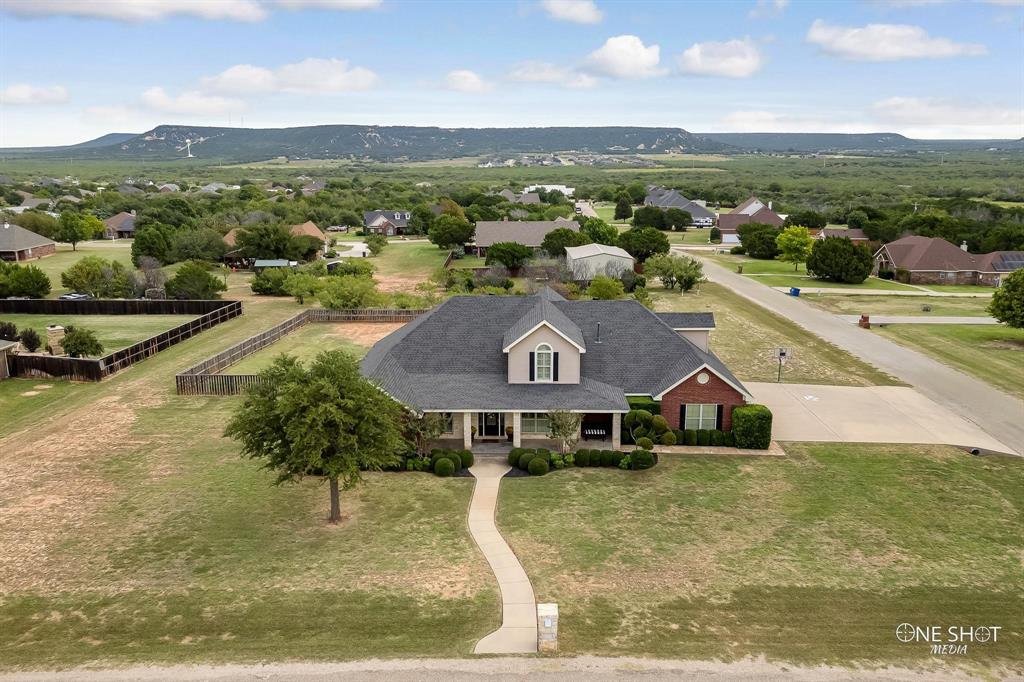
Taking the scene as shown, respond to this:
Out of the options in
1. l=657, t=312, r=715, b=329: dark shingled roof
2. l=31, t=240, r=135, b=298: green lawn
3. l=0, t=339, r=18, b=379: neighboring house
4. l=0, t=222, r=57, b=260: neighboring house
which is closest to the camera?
l=657, t=312, r=715, b=329: dark shingled roof

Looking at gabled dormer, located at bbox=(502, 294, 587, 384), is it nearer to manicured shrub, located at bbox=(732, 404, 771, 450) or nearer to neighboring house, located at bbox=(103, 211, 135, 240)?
manicured shrub, located at bbox=(732, 404, 771, 450)

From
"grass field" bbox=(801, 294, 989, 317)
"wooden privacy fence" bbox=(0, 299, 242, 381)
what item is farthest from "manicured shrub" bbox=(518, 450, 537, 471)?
"grass field" bbox=(801, 294, 989, 317)

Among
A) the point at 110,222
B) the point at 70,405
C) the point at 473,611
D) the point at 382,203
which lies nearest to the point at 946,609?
the point at 473,611

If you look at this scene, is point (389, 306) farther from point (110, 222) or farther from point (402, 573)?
point (110, 222)

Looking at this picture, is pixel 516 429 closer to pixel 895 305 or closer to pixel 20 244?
pixel 895 305

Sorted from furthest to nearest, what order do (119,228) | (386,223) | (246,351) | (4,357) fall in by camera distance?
(386,223), (119,228), (246,351), (4,357)

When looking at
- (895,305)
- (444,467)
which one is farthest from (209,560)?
(895,305)

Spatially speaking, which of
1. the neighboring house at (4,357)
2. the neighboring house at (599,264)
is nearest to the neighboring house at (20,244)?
the neighboring house at (4,357)
